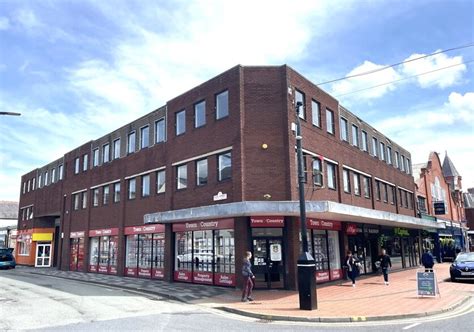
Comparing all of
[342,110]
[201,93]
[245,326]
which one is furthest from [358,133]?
[245,326]

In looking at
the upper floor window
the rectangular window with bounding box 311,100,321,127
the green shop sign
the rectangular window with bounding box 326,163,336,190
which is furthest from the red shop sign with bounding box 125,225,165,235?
the green shop sign

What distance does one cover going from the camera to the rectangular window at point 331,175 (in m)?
20.9

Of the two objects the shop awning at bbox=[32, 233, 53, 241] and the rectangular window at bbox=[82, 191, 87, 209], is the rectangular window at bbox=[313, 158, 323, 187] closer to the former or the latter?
the rectangular window at bbox=[82, 191, 87, 209]

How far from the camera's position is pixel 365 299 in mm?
13789

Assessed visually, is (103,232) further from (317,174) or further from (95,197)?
(317,174)

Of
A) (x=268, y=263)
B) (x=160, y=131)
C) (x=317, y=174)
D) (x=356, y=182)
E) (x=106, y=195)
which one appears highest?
(x=160, y=131)

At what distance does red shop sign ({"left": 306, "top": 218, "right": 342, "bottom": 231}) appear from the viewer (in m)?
18.5

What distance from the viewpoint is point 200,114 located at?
20.1 meters

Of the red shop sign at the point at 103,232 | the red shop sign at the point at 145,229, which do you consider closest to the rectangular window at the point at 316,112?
the red shop sign at the point at 145,229

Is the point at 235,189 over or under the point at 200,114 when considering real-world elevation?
under

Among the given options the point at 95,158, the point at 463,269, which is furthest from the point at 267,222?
the point at 95,158

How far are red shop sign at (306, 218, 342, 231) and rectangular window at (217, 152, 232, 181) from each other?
13.9ft

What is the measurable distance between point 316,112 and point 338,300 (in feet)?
33.5

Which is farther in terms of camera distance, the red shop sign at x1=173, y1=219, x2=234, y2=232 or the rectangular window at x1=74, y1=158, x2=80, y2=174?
the rectangular window at x1=74, y1=158, x2=80, y2=174
